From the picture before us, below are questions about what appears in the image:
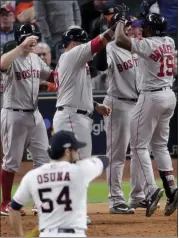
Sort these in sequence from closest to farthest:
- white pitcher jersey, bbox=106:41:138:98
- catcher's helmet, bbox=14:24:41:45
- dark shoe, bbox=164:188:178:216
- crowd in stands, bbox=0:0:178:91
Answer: dark shoe, bbox=164:188:178:216, catcher's helmet, bbox=14:24:41:45, white pitcher jersey, bbox=106:41:138:98, crowd in stands, bbox=0:0:178:91

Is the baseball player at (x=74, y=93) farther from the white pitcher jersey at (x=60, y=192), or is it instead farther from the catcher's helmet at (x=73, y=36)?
the white pitcher jersey at (x=60, y=192)

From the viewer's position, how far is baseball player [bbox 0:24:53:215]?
10.1 m

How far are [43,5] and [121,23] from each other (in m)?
6.29

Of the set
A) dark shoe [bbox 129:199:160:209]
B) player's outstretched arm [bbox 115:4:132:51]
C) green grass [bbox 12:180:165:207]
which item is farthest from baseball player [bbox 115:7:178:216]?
green grass [bbox 12:180:165:207]

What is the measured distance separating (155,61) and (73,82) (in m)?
0.98

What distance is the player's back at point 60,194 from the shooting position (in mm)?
6285

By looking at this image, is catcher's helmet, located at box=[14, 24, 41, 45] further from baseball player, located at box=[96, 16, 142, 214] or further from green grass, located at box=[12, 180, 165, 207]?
green grass, located at box=[12, 180, 165, 207]

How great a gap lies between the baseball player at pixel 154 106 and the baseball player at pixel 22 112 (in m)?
1.18

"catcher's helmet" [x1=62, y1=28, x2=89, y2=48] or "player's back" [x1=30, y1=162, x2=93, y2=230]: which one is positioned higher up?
"catcher's helmet" [x1=62, y1=28, x2=89, y2=48]

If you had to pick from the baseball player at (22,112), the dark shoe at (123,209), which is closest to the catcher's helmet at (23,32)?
the baseball player at (22,112)

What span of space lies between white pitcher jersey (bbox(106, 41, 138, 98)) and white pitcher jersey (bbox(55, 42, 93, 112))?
91 centimetres

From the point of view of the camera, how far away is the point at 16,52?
30.4ft

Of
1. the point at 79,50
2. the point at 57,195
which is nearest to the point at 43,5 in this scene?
the point at 79,50

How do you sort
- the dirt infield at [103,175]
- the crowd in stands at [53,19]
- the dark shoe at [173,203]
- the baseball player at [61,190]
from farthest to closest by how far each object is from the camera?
the dirt infield at [103,175] < the crowd in stands at [53,19] < the dark shoe at [173,203] < the baseball player at [61,190]
